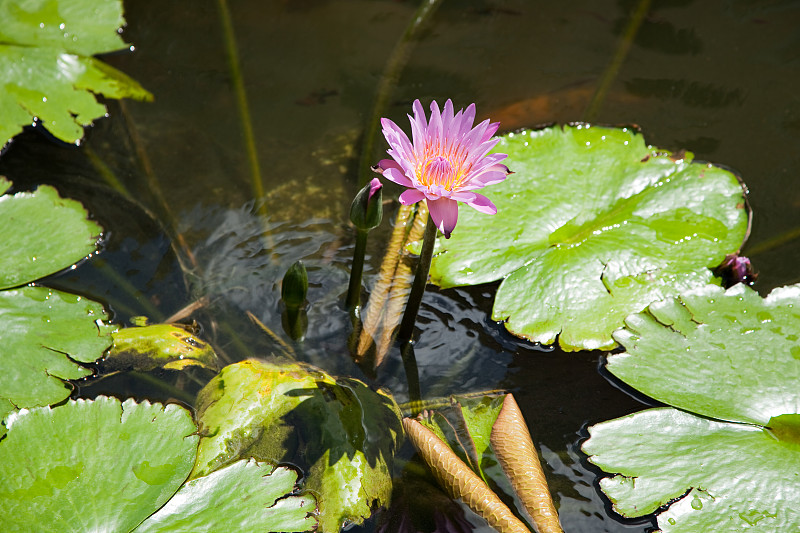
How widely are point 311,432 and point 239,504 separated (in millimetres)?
264

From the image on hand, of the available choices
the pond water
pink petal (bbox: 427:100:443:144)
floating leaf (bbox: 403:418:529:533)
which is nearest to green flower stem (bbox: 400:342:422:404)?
the pond water

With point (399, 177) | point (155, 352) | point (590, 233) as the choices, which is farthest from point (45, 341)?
point (590, 233)

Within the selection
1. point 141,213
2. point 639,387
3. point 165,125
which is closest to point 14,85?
point 165,125

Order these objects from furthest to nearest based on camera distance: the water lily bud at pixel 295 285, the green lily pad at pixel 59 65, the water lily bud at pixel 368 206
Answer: the green lily pad at pixel 59 65 → the water lily bud at pixel 295 285 → the water lily bud at pixel 368 206

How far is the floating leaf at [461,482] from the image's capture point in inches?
57.6

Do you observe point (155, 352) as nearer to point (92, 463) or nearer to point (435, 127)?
point (92, 463)

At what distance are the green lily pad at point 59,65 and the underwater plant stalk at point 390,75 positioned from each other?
1.02 metres

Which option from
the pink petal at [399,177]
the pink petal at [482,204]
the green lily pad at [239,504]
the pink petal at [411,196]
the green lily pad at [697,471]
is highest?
the pink petal at [399,177]

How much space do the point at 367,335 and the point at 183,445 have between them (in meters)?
0.65

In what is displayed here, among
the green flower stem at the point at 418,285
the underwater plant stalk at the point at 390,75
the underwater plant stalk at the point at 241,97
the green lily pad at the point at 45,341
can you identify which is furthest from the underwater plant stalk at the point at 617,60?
the green lily pad at the point at 45,341

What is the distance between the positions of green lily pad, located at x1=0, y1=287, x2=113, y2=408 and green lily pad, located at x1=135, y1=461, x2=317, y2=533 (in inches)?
20.3

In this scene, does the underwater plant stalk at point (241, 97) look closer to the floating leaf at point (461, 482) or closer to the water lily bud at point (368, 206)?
the water lily bud at point (368, 206)

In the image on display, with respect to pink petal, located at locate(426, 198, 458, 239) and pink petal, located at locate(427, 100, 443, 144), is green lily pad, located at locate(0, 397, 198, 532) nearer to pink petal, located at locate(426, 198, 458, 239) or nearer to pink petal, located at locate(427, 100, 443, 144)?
pink petal, located at locate(426, 198, 458, 239)

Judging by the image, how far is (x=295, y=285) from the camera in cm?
190
